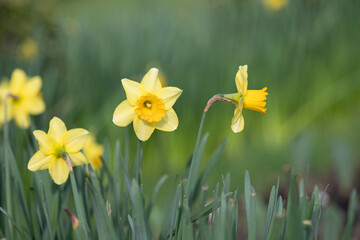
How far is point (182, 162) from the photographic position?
8.15 ft

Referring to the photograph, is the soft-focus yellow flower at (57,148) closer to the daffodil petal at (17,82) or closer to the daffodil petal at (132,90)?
the daffodil petal at (132,90)

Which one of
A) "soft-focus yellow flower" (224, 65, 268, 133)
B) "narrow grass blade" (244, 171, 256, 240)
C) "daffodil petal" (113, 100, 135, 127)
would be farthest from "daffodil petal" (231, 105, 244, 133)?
"daffodil petal" (113, 100, 135, 127)

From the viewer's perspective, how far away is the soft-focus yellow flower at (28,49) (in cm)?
269

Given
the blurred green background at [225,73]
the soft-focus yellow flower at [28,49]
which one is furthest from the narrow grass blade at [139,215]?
the soft-focus yellow flower at [28,49]

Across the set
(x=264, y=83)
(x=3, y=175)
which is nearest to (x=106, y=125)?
(x=264, y=83)

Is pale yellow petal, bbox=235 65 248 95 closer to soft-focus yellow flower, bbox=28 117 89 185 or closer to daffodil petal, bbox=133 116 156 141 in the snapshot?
daffodil petal, bbox=133 116 156 141

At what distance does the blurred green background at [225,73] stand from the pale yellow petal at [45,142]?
1.25 metres

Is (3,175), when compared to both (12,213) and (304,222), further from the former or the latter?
(304,222)

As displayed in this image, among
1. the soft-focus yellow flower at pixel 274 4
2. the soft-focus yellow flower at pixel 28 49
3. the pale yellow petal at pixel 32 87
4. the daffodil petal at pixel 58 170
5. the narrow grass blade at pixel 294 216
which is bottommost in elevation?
the narrow grass blade at pixel 294 216

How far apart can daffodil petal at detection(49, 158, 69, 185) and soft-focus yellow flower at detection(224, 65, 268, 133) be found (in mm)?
377

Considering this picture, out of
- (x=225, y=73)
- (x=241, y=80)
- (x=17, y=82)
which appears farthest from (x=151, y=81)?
(x=225, y=73)

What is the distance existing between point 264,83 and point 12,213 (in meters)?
1.91

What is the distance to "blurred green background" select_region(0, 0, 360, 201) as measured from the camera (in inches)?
90.9

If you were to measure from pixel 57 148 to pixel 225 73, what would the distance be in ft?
5.70
